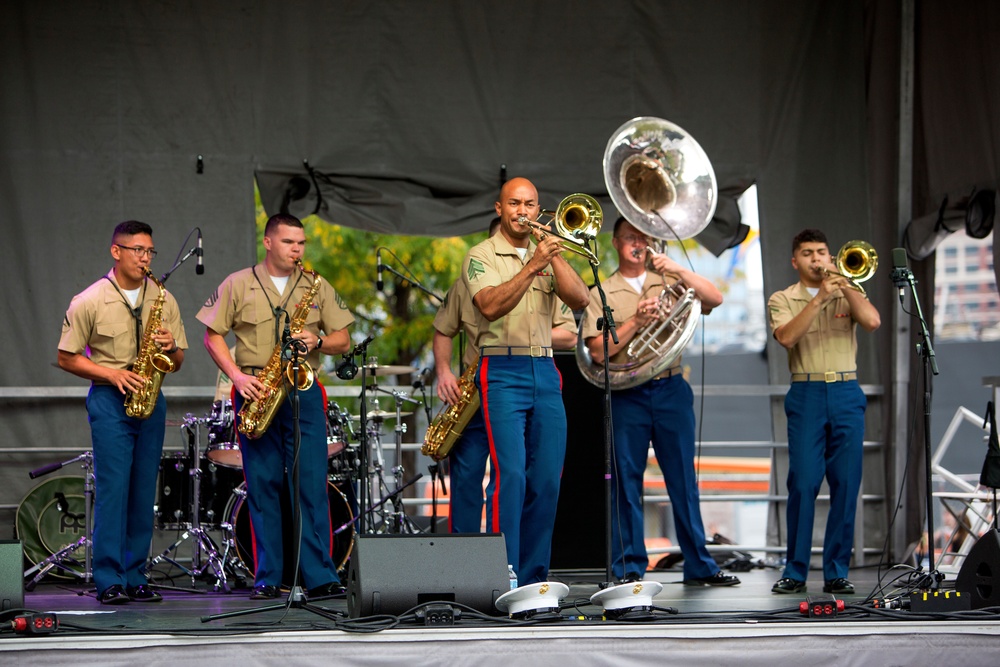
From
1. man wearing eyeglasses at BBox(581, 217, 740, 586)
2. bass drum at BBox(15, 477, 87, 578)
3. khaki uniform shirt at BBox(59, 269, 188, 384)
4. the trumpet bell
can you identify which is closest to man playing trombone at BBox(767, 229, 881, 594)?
man wearing eyeglasses at BBox(581, 217, 740, 586)

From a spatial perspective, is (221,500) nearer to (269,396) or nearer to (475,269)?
(269,396)

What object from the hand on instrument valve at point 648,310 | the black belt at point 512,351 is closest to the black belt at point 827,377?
the hand on instrument valve at point 648,310

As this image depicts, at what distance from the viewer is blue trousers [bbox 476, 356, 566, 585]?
17.6 ft

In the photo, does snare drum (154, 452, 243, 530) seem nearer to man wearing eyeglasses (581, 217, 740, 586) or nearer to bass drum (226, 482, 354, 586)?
bass drum (226, 482, 354, 586)

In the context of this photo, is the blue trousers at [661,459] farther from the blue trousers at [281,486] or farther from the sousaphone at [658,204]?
the blue trousers at [281,486]

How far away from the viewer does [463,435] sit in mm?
5820

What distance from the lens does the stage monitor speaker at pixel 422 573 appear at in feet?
14.5

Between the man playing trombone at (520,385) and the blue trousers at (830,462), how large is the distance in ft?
5.21

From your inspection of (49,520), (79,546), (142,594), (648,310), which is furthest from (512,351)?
(49,520)

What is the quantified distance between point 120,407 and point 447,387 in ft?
5.69

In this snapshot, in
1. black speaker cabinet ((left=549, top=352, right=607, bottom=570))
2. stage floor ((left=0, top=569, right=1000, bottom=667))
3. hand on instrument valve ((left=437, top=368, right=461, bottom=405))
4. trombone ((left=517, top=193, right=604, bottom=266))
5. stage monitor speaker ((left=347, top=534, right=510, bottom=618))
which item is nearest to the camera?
stage floor ((left=0, top=569, right=1000, bottom=667))

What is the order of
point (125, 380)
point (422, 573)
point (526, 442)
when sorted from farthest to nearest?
point (125, 380) < point (526, 442) < point (422, 573)

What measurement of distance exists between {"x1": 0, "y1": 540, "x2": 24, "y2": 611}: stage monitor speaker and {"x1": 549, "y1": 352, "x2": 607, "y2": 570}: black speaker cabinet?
358cm

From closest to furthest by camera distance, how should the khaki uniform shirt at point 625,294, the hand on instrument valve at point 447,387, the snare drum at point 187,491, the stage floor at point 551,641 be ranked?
the stage floor at point 551,641
the hand on instrument valve at point 447,387
the khaki uniform shirt at point 625,294
the snare drum at point 187,491
